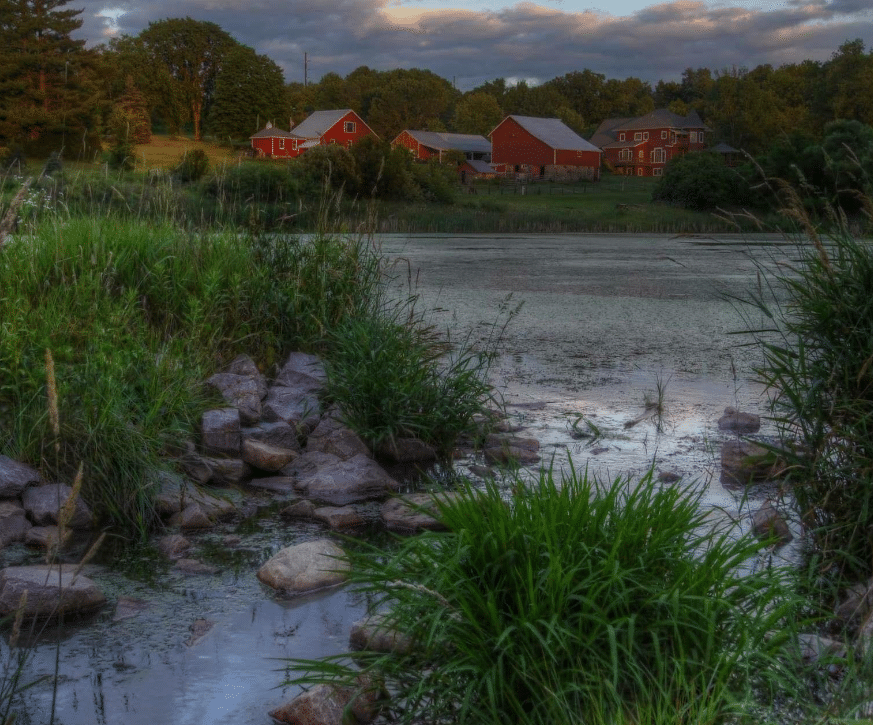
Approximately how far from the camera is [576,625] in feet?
9.10

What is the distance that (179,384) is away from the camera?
5.77 metres

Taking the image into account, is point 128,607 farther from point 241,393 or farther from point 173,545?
point 241,393

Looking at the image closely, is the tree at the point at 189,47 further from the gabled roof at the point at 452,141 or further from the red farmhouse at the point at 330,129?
the gabled roof at the point at 452,141

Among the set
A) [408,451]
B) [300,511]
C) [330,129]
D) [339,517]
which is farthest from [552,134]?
[339,517]

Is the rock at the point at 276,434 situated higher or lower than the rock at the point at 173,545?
higher

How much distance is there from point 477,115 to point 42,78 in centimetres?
6005

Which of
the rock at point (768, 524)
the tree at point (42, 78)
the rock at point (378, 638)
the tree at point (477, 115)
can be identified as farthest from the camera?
the tree at point (477, 115)

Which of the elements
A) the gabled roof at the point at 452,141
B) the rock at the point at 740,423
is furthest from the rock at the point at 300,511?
the gabled roof at the point at 452,141

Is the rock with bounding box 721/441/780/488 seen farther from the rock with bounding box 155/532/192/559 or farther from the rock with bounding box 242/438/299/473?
the rock with bounding box 155/532/192/559

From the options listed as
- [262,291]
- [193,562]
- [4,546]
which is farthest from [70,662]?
[262,291]

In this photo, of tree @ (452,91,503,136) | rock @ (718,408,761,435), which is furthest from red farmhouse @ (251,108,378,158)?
rock @ (718,408,761,435)

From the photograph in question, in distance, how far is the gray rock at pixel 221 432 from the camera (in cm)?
585

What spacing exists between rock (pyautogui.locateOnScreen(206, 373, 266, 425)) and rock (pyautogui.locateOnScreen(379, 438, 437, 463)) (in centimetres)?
90

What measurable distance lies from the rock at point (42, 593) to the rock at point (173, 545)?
573 millimetres
